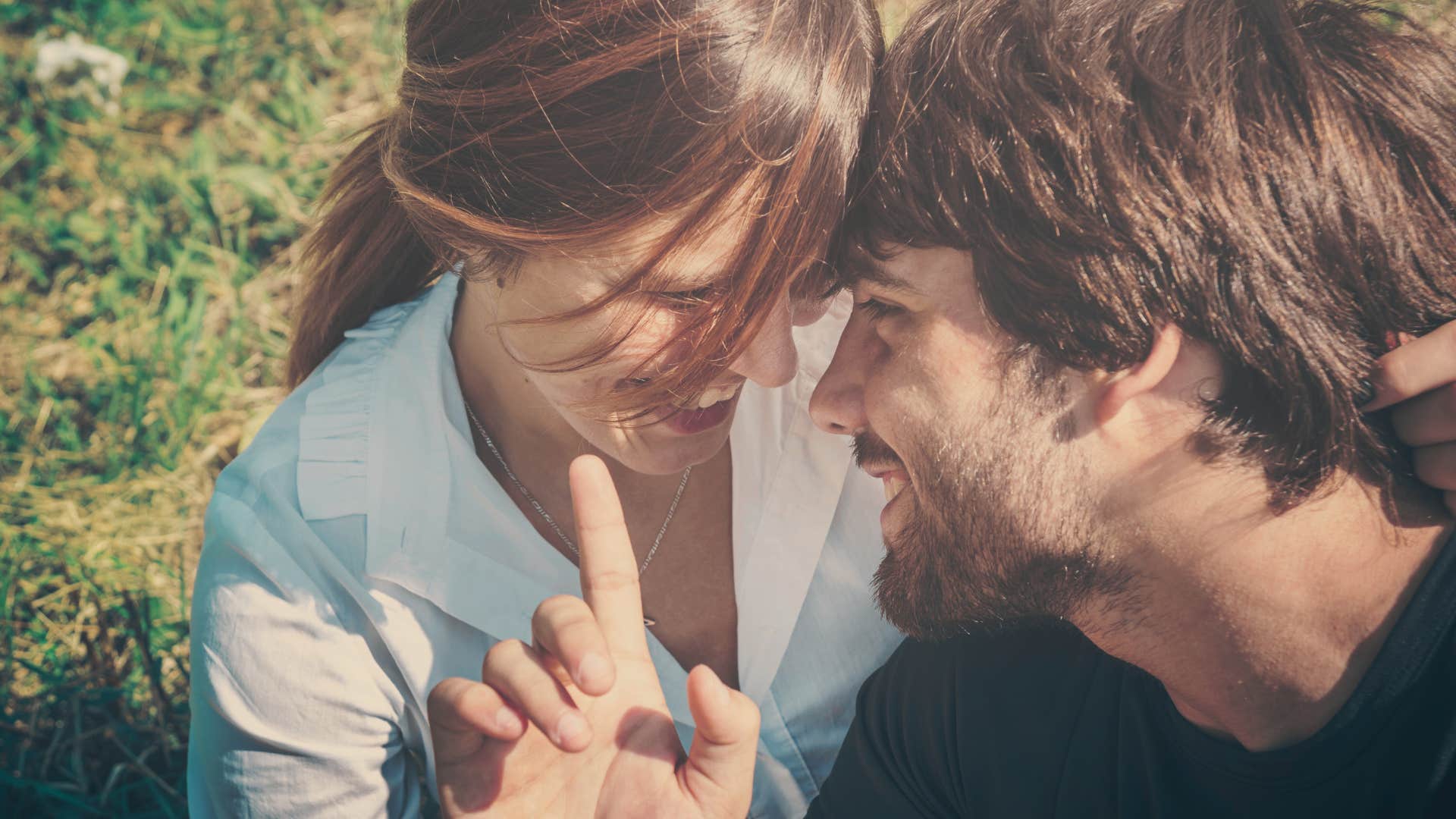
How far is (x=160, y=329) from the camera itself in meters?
3.50

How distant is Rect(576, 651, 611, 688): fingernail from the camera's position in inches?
57.2

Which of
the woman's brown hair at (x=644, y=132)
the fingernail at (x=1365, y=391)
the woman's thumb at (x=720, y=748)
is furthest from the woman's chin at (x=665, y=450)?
the fingernail at (x=1365, y=391)

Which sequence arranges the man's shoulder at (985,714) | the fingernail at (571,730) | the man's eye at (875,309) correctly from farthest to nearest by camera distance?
the man's shoulder at (985,714) < the man's eye at (875,309) < the fingernail at (571,730)

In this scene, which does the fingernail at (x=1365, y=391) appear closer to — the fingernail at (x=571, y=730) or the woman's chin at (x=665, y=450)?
the woman's chin at (x=665, y=450)

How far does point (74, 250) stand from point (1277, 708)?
3895 mm

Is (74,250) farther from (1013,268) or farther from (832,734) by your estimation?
(1013,268)

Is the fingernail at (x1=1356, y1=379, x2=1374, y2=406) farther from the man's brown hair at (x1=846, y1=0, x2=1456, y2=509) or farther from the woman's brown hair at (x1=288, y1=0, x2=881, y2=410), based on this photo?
the woman's brown hair at (x1=288, y1=0, x2=881, y2=410)

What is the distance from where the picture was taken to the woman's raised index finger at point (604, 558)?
66.2 inches

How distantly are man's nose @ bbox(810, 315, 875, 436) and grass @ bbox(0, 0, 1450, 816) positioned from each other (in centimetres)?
182

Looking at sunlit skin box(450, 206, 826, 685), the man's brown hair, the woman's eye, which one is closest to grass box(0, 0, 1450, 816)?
sunlit skin box(450, 206, 826, 685)

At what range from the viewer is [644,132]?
1.61 m

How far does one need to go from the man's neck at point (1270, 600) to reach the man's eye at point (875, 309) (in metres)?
0.56

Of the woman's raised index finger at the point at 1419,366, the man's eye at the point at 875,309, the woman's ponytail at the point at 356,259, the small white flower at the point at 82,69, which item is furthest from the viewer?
the small white flower at the point at 82,69

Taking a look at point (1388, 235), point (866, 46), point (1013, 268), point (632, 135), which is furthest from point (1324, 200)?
point (632, 135)
